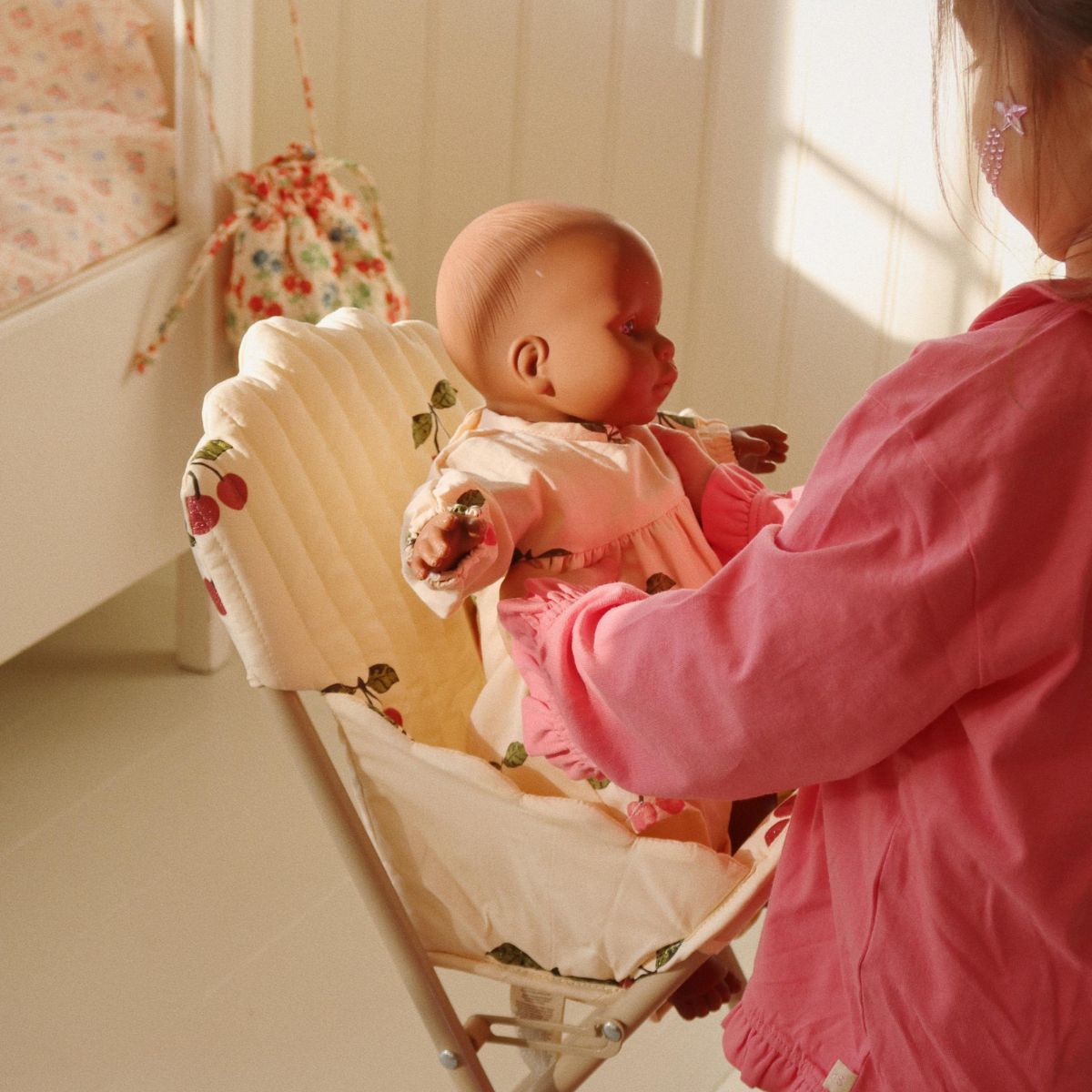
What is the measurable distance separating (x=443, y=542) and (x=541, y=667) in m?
0.10

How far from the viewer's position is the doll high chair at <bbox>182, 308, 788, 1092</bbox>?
951 mm

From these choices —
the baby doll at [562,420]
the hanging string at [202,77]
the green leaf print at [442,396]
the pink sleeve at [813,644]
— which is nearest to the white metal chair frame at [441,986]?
the baby doll at [562,420]

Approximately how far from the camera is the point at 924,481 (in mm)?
648

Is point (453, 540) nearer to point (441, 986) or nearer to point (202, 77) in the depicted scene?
point (441, 986)

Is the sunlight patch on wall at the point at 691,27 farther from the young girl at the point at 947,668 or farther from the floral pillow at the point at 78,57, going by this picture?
the young girl at the point at 947,668

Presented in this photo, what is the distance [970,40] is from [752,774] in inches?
13.7

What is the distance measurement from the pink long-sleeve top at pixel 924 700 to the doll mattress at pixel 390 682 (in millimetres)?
171

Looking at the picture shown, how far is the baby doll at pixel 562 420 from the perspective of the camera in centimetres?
106

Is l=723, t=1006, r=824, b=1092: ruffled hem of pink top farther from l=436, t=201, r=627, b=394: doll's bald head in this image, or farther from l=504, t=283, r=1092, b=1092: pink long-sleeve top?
l=436, t=201, r=627, b=394: doll's bald head

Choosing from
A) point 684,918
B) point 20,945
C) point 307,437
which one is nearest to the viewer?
point 684,918

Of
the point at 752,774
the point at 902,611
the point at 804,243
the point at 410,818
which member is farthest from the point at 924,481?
the point at 804,243

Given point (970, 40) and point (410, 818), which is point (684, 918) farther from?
point (970, 40)

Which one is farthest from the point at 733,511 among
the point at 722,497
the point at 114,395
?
the point at 114,395

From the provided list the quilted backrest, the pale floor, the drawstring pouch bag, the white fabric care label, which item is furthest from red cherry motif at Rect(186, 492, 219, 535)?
the drawstring pouch bag
